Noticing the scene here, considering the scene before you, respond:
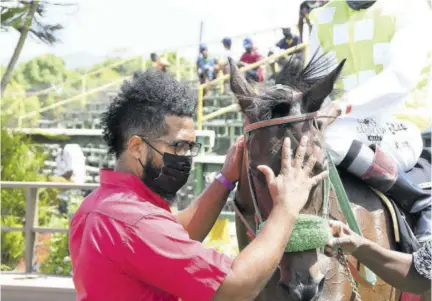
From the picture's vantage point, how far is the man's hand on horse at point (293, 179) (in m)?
2.46

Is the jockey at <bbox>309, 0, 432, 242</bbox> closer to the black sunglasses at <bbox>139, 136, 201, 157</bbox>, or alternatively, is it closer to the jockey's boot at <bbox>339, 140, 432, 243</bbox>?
the jockey's boot at <bbox>339, 140, 432, 243</bbox>

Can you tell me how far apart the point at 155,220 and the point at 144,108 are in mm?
465

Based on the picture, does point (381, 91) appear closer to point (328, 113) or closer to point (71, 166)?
point (328, 113)

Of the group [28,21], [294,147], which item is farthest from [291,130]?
[28,21]

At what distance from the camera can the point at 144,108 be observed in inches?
103

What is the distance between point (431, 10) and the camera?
4914 millimetres

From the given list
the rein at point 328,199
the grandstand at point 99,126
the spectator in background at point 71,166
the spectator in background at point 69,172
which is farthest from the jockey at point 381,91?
the spectator in background at point 71,166

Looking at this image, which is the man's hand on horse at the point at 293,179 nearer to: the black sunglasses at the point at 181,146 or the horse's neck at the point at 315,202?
the horse's neck at the point at 315,202

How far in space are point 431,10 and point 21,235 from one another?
21.8ft

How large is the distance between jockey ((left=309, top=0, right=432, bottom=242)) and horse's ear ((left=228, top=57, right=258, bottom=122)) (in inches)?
13.0

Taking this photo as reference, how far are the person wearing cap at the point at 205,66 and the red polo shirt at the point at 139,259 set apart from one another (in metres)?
13.0

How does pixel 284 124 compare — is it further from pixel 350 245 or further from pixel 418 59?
pixel 418 59

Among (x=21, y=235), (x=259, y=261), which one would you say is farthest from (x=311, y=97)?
(x=21, y=235)

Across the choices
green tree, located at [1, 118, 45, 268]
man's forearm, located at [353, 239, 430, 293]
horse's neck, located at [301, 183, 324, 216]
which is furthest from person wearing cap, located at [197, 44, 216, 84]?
horse's neck, located at [301, 183, 324, 216]
